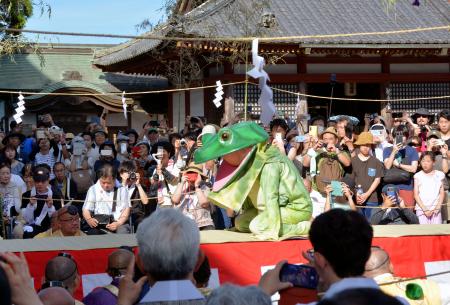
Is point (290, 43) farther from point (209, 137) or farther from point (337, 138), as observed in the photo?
point (209, 137)

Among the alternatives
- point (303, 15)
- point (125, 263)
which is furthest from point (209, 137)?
point (303, 15)

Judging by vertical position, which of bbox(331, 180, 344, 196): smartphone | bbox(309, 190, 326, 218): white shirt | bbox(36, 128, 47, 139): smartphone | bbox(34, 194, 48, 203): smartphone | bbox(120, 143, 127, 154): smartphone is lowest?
bbox(309, 190, 326, 218): white shirt

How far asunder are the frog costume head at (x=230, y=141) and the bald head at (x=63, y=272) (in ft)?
5.24

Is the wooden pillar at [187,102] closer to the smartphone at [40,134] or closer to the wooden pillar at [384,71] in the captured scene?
the wooden pillar at [384,71]

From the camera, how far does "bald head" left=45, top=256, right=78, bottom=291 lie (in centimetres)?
395

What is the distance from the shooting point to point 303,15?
1705 cm

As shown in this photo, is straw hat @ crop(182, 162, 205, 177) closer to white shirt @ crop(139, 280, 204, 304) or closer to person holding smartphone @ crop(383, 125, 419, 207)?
person holding smartphone @ crop(383, 125, 419, 207)

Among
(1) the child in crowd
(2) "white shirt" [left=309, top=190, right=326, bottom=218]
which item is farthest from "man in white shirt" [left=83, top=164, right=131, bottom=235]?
(1) the child in crowd

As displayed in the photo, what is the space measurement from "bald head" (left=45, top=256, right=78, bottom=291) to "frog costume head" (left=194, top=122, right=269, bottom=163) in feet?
5.24

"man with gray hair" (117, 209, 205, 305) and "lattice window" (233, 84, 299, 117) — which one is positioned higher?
"lattice window" (233, 84, 299, 117)

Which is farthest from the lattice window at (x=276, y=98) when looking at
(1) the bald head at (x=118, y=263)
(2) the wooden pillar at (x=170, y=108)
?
(1) the bald head at (x=118, y=263)

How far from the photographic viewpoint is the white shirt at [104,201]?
25.1 ft

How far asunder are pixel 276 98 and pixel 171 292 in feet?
43.3

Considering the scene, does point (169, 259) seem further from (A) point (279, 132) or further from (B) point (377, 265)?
(A) point (279, 132)
